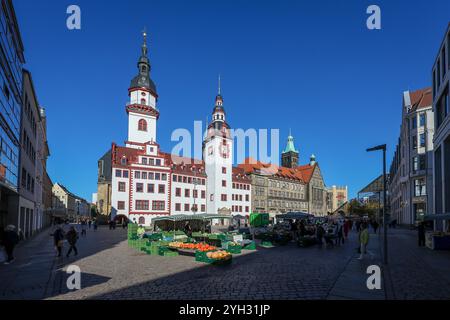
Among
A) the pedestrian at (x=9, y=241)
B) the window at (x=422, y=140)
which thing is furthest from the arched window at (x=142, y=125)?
the pedestrian at (x=9, y=241)

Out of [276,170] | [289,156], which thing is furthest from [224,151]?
[289,156]

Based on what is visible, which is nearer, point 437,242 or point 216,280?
point 216,280

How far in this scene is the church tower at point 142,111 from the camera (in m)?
67.2

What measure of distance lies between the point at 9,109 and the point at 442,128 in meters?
33.3

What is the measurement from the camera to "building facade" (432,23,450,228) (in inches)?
1097

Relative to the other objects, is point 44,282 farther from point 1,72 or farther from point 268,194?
point 268,194

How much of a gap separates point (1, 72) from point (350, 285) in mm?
21423

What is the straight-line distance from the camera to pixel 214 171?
71.1m

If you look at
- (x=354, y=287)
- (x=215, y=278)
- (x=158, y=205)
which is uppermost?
(x=354, y=287)

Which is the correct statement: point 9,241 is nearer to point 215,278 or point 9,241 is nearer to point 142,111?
point 215,278

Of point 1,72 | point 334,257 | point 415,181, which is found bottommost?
point 334,257

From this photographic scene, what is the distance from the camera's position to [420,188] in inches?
1949
